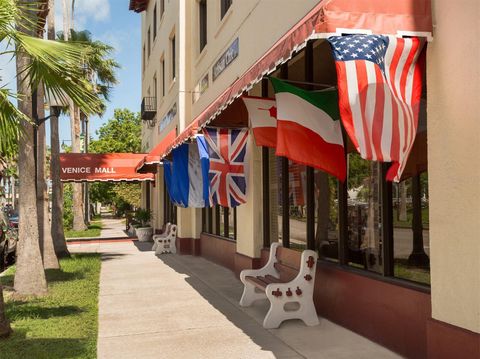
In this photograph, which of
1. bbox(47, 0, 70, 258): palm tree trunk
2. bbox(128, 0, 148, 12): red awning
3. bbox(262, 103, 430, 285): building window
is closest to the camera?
bbox(262, 103, 430, 285): building window

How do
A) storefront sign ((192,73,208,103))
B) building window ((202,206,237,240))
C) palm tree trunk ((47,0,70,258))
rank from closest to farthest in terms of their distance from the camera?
building window ((202,206,237,240)) < storefront sign ((192,73,208,103)) < palm tree trunk ((47,0,70,258))

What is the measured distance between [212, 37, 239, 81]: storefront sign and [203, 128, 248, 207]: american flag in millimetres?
2503

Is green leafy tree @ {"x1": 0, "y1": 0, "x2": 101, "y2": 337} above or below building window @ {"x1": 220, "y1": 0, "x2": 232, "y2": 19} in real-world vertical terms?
below

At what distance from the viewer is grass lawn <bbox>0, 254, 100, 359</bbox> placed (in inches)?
222

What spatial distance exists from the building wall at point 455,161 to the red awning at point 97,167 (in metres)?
17.9

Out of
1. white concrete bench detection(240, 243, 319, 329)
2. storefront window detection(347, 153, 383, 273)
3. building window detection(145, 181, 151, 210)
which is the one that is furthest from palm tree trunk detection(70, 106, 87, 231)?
storefront window detection(347, 153, 383, 273)

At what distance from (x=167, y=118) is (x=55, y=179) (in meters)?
6.22

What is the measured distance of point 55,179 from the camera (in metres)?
14.4

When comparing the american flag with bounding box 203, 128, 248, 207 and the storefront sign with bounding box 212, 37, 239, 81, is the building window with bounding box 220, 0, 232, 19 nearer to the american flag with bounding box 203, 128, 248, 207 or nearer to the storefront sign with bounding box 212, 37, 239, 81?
the storefront sign with bounding box 212, 37, 239, 81

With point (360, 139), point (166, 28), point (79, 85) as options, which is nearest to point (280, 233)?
point (79, 85)

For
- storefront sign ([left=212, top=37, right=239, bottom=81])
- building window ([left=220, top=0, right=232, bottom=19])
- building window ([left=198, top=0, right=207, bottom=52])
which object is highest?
building window ([left=198, top=0, right=207, bottom=52])

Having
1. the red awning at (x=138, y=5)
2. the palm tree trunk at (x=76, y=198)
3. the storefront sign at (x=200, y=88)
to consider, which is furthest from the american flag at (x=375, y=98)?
the palm tree trunk at (x=76, y=198)

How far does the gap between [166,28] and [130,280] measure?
38.4ft

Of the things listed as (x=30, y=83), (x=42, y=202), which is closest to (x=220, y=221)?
(x=42, y=202)
